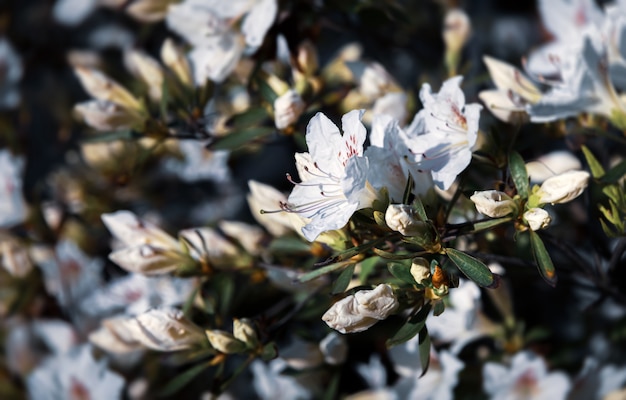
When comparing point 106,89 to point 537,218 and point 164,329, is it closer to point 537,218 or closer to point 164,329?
point 164,329

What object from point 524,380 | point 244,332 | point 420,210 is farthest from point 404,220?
point 524,380

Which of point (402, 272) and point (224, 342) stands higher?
point (402, 272)

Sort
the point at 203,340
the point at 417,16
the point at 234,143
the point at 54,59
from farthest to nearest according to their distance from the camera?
the point at 54,59, the point at 417,16, the point at 234,143, the point at 203,340

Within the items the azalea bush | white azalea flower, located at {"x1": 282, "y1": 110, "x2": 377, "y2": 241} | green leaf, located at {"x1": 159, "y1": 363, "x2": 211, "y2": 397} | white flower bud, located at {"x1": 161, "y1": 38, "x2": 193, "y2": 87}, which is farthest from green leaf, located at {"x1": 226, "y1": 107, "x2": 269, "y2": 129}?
green leaf, located at {"x1": 159, "y1": 363, "x2": 211, "y2": 397}

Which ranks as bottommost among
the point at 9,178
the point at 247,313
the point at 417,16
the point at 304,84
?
the point at 247,313

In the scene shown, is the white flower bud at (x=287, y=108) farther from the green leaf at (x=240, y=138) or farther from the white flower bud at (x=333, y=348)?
the white flower bud at (x=333, y=348)

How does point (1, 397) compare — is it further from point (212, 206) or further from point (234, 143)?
point (234, 143)

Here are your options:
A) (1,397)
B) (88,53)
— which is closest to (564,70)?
(1,397)
